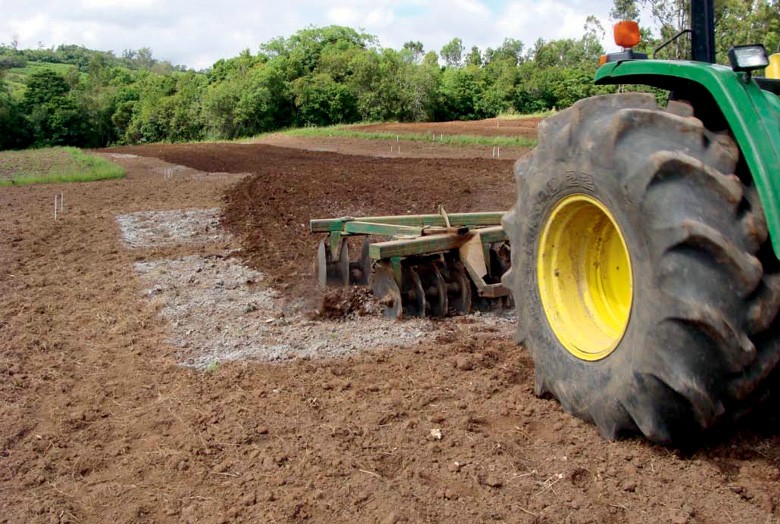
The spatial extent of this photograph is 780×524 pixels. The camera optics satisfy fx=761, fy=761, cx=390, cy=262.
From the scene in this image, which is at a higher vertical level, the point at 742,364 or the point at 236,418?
the point at 742,364

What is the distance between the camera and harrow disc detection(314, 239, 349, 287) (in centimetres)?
672

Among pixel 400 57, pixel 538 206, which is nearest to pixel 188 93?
pixel 400 57

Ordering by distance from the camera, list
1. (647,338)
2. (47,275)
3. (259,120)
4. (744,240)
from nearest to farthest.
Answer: (744,240) < (647,338) < (47,275) < (259,120)

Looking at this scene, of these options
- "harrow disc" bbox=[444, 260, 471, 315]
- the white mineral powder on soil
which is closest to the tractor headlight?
the white mineral powder on soil

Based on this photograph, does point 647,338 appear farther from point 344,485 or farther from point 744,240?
point 344,485

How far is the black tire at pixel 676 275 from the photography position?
2.70m

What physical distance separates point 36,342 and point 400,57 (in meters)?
72.1

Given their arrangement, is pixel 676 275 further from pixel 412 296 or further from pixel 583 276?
pixel 412 296

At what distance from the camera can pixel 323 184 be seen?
14.4 metres

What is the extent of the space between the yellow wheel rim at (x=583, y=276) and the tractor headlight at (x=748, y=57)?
0.92 metres

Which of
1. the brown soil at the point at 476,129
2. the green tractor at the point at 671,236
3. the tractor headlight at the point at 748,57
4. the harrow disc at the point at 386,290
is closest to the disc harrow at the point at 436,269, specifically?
the harrow disc at the point at 386,290

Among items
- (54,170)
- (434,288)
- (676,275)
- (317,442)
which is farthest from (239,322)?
(54,170)

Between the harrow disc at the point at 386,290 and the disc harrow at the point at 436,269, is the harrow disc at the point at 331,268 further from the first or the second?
the harrow disc at the point at 386,290

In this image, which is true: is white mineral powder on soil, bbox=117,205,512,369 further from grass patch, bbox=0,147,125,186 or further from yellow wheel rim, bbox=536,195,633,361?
grass patch, bbox=0,147,125,186
